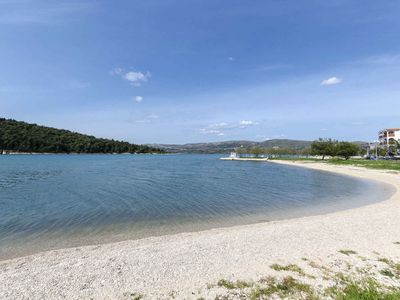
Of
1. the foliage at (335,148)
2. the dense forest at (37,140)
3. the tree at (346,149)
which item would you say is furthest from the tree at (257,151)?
the dense forest at (37,140)

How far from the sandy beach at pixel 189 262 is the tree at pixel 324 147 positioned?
3672 inches

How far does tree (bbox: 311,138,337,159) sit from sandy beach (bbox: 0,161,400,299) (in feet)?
306

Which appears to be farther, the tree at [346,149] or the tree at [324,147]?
the tree at [324,147]

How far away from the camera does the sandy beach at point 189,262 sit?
5781mm

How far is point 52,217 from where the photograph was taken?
14055 mm

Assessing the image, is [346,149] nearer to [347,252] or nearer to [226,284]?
[347,252]

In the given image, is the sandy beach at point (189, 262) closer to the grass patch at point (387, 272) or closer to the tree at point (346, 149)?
the grass patch at point (387, 272)

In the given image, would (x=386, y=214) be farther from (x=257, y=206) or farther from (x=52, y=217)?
(x=52, y=217)

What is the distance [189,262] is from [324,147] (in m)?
103

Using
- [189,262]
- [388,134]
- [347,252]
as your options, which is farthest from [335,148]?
[189,262]

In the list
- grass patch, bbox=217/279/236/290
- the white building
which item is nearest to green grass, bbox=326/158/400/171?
grass patch, bbox=217/279/236/290

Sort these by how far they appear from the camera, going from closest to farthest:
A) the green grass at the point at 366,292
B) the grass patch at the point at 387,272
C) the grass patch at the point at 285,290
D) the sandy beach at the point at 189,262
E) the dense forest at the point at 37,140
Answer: the green grass at the point at 366,292, the grass patch at the point at 285,290, the sandy beach at the point at 189,262, the grass patch at the point at 387,272, the dense forest at the point at 37,140

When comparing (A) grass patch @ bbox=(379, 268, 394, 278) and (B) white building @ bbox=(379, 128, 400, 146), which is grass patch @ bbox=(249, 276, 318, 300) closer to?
(A) grass patch @ bbox=(379, 268, 394, 278)

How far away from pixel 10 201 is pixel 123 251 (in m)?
15.4
